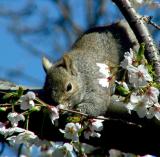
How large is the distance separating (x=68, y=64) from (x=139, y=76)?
2388mm

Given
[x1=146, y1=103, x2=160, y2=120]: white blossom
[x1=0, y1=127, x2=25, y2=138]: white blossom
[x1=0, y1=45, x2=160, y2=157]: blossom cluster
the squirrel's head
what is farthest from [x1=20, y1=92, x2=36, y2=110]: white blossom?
the squirrel's head

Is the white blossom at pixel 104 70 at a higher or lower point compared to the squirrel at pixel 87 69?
lower

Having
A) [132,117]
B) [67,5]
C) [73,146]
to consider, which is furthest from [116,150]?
[67,5]

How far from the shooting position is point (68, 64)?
16.2ft

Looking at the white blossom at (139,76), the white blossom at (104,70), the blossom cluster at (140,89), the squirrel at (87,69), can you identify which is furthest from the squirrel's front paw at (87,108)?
the white blossom at (139,76)

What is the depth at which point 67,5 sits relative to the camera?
12781 mm

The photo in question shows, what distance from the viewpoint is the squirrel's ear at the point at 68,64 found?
491cm

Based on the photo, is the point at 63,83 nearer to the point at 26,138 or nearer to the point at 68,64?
the point at 68,64

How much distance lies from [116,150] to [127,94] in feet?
2.42

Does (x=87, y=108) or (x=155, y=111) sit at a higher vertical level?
(x=87, y=108)

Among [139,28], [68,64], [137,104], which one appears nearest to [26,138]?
[137,104]

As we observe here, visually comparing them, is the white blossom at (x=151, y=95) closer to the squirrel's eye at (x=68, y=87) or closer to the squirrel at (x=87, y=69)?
the squirrel at (x=87, y=69)

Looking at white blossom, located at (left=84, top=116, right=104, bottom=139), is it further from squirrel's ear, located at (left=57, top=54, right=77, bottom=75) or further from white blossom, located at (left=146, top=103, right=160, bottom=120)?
squirrel's ear, located at (left=57, top=54, right=77, bottom=75)

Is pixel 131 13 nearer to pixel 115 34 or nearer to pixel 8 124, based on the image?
pixel 8 124
